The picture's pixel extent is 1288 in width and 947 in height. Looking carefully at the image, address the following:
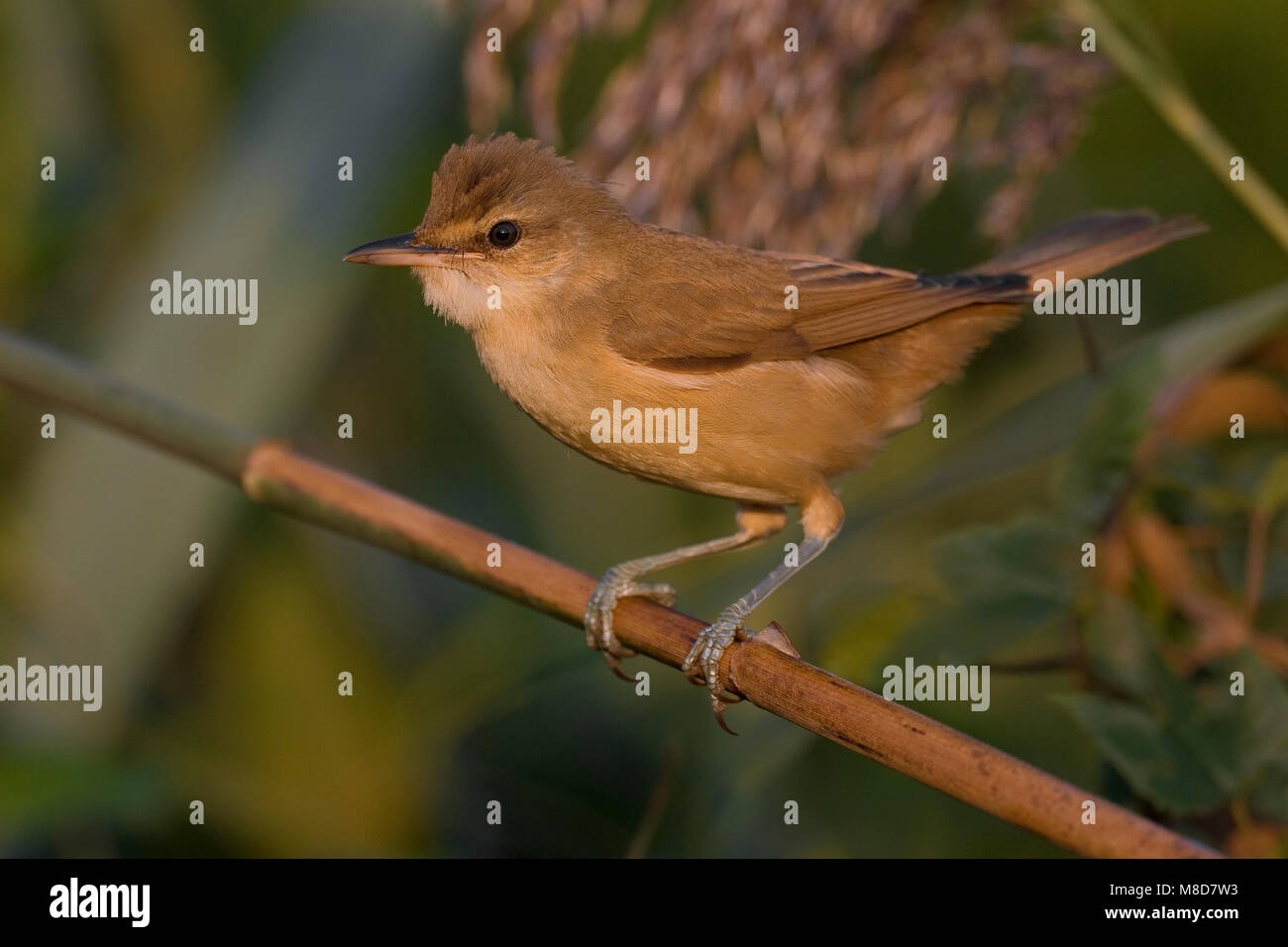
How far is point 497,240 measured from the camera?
2564mm

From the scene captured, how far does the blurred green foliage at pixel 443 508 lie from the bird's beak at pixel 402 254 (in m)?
0.68

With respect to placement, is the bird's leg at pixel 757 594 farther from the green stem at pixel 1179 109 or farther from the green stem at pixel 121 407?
the green stem at pixel 1179 109

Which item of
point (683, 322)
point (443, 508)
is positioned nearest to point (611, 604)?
point (683, 322)

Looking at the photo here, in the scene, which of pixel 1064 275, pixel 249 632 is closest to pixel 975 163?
pixel 1064 275

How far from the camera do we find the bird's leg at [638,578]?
2311 millimetres

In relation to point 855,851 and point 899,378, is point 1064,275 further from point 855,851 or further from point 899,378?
point 855,851

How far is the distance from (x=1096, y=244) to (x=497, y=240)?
1262 mm

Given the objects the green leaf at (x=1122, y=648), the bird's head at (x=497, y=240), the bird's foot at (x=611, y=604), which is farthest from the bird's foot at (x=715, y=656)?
the bird's head at (x=497, y=240)

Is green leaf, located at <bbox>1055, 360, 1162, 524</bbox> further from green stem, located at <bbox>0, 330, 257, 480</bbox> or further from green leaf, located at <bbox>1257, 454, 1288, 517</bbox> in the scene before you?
green stem, located at <bbox>0, 330, 257, 480</bbox>

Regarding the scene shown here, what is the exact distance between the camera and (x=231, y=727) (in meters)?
3.09

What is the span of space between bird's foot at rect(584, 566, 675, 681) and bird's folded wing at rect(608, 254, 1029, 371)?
44 cm

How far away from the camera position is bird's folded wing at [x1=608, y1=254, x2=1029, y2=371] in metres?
2.58

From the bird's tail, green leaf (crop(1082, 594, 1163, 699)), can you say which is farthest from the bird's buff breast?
green leaf (crop(1082, 594, 1163, 699))
